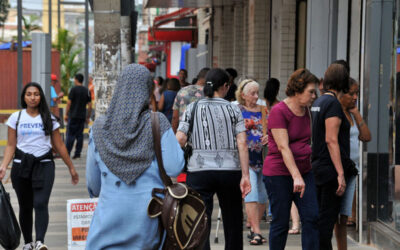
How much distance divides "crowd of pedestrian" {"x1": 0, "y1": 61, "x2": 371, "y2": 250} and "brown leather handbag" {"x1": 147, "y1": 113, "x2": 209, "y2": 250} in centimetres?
4

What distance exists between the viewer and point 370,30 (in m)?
8.11

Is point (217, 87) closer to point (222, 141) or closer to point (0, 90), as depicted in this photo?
point (222, 141)

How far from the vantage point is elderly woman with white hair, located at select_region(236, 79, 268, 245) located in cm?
838

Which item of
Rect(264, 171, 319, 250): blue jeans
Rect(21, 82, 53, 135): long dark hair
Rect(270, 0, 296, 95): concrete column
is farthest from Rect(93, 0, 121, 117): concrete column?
Rect(270, 0, 296, 95): concrete column

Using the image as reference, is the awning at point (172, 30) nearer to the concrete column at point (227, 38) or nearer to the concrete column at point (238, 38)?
the concrete column at point (227, 38)

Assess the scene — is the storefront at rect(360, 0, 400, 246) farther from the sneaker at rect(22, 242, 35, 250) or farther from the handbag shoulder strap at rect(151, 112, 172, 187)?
the handbag shoulder strap at rect(151, 112, 172, 187)

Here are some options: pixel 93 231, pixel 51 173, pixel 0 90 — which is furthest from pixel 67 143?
pixel 93 231

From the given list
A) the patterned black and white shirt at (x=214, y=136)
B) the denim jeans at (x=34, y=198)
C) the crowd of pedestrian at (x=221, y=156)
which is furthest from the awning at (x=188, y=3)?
the patterned black and white shirt at (x=214, y=136)

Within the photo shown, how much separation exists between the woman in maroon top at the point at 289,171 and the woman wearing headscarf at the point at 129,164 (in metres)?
2.16

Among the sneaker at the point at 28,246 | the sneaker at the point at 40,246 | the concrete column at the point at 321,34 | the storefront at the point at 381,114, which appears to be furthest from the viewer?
the concrete column at the point at 321,34

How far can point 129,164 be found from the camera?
416 cm

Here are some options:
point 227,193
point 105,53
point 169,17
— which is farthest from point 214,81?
point 169,17

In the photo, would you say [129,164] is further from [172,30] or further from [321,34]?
[172,30]

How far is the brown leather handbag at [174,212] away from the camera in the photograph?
13.7ft
